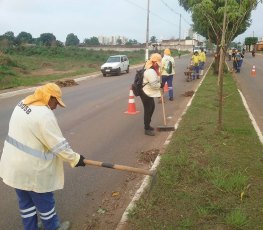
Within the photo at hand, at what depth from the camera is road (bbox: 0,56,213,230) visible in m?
4.96

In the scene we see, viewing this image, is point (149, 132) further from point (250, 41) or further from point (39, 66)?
point (250, 41)

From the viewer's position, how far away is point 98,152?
25.1 ft

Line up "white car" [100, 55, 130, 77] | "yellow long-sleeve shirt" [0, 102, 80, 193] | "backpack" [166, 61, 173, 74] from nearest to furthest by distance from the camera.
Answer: "yellow long-sleeve shirt" [0, 102, 80, 193]
"backpack" [166, 61, 173, 74]
"white car" [100, 55, 130, 77]

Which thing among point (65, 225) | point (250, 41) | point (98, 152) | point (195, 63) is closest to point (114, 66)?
point (195, 63)

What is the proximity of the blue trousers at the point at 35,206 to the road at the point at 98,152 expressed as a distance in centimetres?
56

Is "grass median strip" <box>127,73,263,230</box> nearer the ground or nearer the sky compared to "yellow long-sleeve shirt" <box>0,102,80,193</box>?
nearer the ground

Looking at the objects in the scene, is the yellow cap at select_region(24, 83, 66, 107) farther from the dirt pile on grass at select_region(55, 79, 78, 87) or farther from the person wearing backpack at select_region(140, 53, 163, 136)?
the dirt pile on grass at select_region(55, 79, 78, 87)

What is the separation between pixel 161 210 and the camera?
15.6ft

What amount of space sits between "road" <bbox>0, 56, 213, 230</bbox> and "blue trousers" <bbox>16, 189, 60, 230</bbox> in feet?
1.83

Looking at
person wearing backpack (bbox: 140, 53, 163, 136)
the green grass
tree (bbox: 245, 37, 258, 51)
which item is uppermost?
tree (bbox: 245, 37, 258, 51)

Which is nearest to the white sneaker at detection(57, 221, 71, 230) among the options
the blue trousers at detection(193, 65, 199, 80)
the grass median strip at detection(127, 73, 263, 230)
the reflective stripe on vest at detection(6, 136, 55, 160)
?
the grass median strip at detection(127, 73, 263, 230)

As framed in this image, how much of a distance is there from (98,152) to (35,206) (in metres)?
3.63

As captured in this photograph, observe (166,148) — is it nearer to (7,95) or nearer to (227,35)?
(227,35)

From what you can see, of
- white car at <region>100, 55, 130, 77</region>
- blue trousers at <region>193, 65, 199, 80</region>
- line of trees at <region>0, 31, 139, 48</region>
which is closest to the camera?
blue trousers at <region>193, 65, 199, 80</region>
